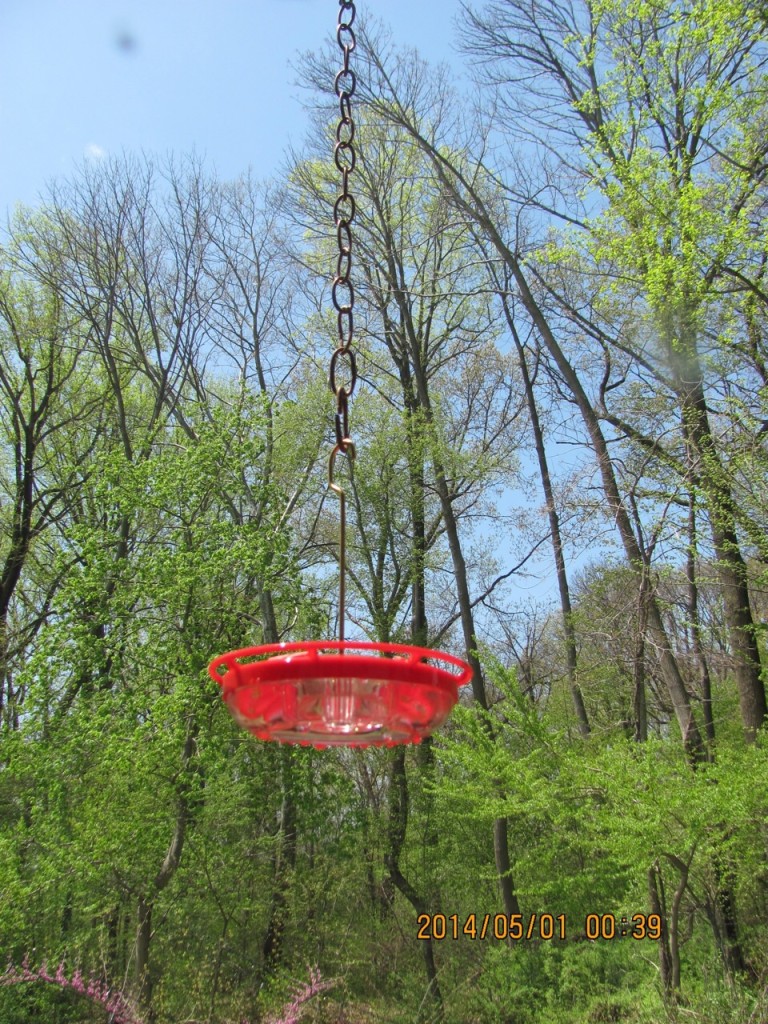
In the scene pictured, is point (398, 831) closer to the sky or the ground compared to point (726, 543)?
closer to the ground

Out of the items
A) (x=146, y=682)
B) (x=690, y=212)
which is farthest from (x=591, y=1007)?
(x=690, y=212)

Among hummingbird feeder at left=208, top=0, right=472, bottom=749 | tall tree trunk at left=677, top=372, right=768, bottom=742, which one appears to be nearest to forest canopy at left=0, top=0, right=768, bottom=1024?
tall tree trunk at left=677, top=372, right=768, bottom=742

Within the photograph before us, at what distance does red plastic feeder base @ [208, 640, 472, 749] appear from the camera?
1.39 m

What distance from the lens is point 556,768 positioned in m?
6.82

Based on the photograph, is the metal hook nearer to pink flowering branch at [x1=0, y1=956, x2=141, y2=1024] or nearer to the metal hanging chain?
the metal hanging chain

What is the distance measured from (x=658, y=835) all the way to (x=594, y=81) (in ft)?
31.4

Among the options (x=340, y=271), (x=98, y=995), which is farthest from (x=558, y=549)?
(x=340, y=271)

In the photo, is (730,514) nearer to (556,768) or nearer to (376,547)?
(556,768)

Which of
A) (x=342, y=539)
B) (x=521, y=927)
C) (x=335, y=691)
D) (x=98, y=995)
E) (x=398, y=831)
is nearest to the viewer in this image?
(x=335, y=691)

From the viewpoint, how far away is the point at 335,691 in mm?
1472

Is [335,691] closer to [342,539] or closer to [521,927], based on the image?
[342,539]
